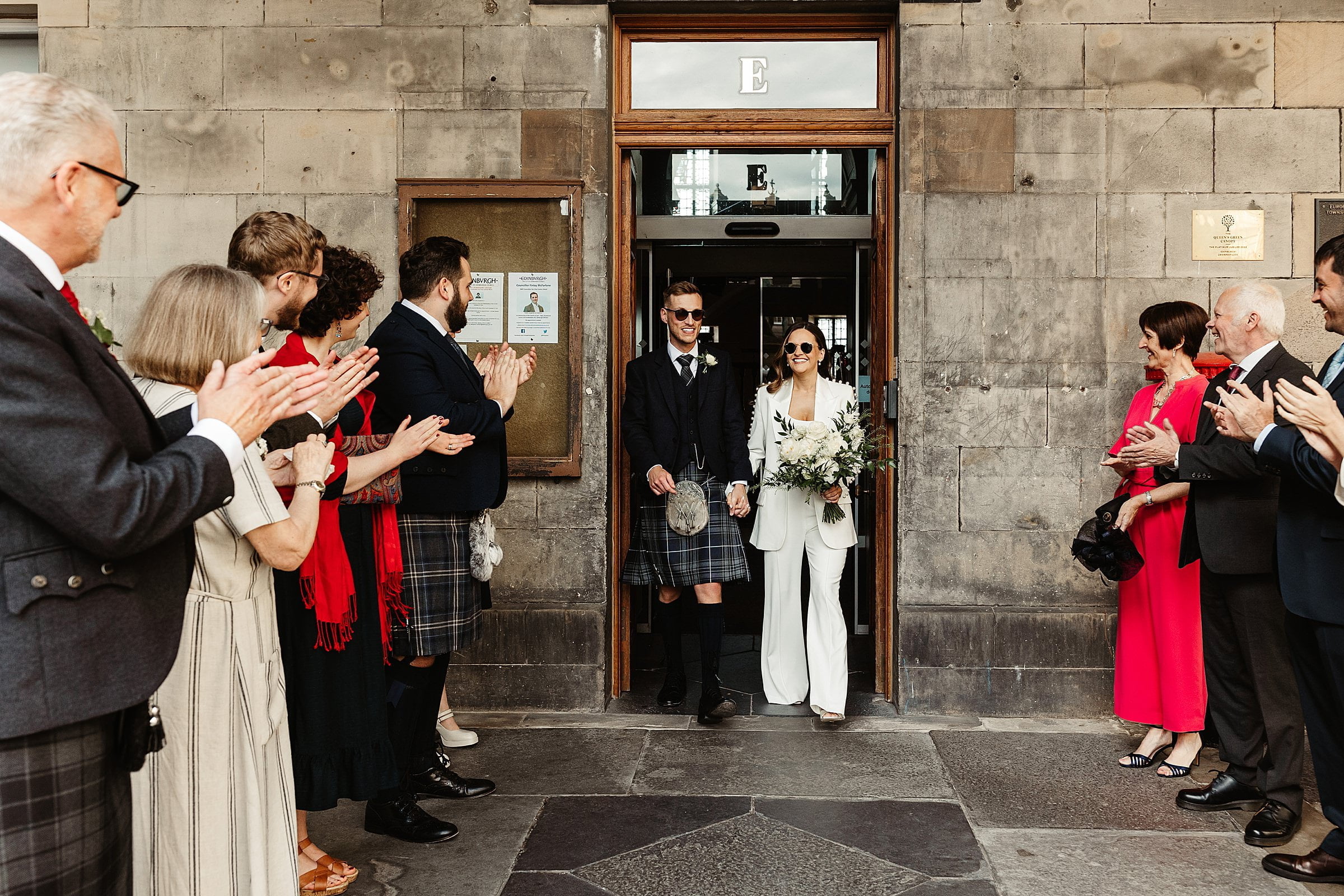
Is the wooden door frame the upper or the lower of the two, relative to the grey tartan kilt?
upper

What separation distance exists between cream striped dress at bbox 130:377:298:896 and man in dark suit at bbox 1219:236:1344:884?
306cm

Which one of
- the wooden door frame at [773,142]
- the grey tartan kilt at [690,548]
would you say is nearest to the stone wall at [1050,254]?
the wooden door frame at [773,142]

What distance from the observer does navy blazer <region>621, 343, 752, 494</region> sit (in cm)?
553

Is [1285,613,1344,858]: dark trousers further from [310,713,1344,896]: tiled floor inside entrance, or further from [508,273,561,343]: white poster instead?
[508,273,561,343]: white poster

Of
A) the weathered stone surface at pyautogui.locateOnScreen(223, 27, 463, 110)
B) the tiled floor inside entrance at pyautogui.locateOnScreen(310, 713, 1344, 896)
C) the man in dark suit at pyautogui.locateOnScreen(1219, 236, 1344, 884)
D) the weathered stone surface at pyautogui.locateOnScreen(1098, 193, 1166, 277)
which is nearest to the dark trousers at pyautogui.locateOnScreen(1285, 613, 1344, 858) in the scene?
the man in dark suit at pyautogui.locateOnScreen(1219, 236, 1344, 884)

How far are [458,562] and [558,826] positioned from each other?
1.07 metres

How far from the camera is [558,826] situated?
12.6 ft

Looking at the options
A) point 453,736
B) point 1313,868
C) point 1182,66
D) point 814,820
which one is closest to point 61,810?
point 814,820

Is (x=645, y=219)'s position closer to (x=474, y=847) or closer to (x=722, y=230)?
(x=722, y=230)

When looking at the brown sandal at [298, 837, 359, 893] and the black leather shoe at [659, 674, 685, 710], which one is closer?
the brown sandal at [298, 837, 359, 893]

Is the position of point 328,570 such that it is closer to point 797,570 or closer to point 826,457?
point 826,457

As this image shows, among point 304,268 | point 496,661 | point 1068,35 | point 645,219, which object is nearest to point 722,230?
point 645,219

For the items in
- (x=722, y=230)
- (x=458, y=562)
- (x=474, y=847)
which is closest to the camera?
(x=474, y=847)

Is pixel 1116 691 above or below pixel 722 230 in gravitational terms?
below
